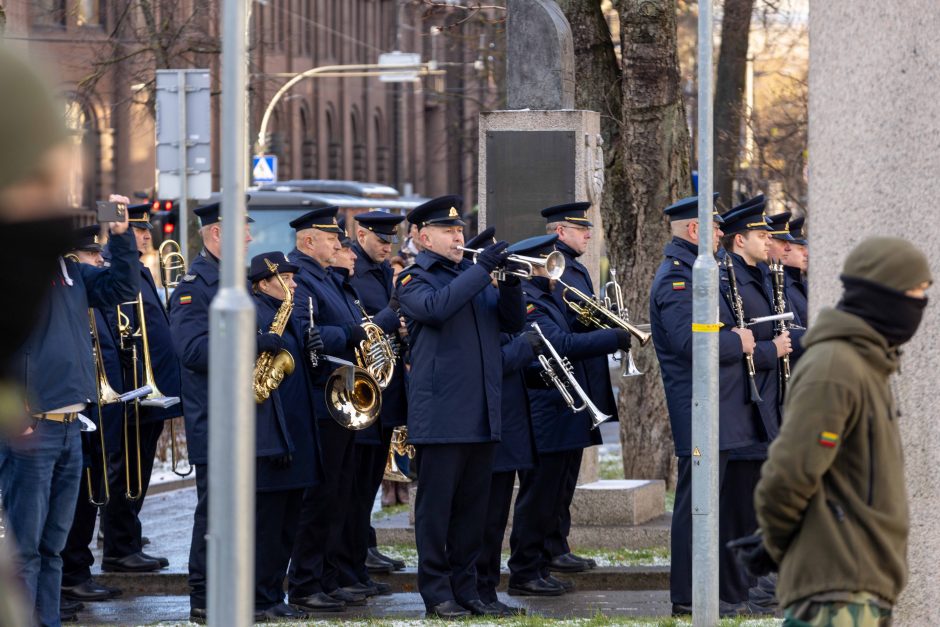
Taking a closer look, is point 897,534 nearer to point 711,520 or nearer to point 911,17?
point 911,17

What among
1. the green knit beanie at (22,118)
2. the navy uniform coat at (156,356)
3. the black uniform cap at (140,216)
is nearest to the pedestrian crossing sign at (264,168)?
the navy uniform coat at (156,356)

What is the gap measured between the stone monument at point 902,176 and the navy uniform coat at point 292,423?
337 centimetres

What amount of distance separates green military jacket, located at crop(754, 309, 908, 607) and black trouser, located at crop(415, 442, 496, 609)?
4.40m

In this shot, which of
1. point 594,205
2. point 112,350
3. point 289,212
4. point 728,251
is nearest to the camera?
point 728,251

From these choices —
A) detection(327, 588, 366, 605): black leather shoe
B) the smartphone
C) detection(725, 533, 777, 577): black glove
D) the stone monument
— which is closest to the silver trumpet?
detection(327, 588, 366, 605): black leather shoe

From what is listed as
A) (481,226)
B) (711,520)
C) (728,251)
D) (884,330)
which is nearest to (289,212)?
(481,226)

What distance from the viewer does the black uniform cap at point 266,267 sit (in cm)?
930

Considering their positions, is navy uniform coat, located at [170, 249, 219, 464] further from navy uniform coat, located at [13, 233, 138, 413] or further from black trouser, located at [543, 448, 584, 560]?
black trouser, located at [543, 448, 584, 560]

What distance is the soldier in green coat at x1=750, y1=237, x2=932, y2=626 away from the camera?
15.5ft

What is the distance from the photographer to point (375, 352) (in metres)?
9.94

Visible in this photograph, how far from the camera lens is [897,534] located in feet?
15.8

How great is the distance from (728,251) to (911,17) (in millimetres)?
3429

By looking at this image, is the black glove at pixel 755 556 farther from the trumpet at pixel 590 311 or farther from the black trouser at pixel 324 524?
the trumpet at pixel 590 311

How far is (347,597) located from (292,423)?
3.99ft
